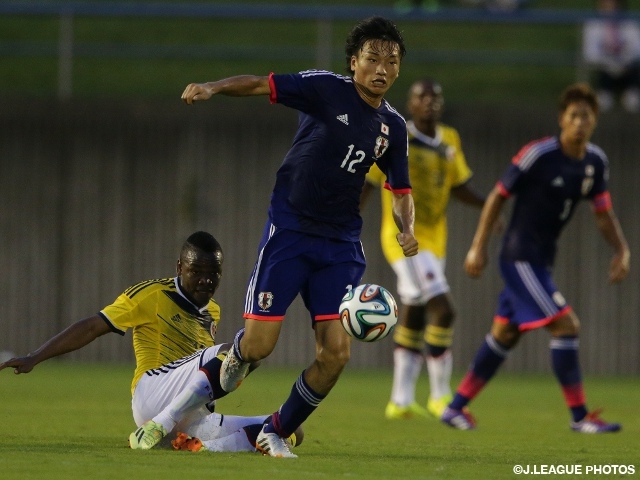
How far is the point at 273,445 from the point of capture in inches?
267

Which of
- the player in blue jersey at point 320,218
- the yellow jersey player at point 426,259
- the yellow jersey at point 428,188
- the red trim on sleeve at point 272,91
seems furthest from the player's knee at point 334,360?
the yellow jersey at point 428,188

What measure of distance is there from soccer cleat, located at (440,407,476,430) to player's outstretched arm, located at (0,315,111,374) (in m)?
3.52

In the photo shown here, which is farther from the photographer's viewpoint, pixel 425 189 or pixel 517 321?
pixel 425 189

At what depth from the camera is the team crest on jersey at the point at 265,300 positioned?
679cm

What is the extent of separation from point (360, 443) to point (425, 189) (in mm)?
3752

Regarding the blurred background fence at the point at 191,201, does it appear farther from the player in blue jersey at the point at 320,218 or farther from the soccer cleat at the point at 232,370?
the soccer cleat at the point at 232,370

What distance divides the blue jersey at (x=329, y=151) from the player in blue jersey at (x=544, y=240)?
2.94 meters

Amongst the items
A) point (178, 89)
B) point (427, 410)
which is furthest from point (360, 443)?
point (178, 89)

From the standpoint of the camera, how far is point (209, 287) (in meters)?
7.23

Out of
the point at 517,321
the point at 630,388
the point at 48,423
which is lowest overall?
the point at 630,388

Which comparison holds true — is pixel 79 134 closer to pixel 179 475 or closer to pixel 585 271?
pixel 585 271

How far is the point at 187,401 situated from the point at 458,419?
10.9 feet

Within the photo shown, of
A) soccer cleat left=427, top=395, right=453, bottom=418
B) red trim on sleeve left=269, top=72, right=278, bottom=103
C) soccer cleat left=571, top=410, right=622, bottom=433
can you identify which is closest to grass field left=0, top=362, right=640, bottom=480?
soccer cleat left=571, top=410, right=622, bottom=433

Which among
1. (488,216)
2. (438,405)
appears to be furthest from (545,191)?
(438,405)
